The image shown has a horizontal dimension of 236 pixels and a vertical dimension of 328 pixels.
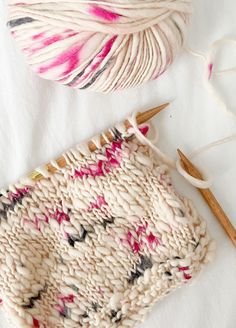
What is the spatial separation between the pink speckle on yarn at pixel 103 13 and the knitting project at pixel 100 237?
0.61ft

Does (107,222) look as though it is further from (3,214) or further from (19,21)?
(19,21)

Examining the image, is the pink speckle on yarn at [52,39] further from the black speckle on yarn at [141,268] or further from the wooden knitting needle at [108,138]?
the black speckle on yarn at [141,268]

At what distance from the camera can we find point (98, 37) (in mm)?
703

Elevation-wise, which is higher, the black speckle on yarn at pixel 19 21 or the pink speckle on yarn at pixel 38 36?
the black speckle on yarn at pixel 19 21

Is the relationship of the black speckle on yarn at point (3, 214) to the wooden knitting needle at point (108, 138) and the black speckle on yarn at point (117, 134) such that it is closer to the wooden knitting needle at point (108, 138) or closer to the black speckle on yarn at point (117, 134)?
the wooden knitting needle at point (108, 138)

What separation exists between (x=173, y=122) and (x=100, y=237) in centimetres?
20

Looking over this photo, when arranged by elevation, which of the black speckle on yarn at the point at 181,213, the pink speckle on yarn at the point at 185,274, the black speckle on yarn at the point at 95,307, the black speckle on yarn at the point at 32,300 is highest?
the black speckle on yarn at the point at 32,300

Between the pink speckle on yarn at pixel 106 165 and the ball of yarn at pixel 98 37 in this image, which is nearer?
the ball of yarn at pixel 98 37

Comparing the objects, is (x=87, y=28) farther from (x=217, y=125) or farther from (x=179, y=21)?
(x=217, y=125)

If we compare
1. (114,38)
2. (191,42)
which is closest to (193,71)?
(191,42)

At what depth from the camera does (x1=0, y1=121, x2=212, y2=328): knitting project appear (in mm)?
780

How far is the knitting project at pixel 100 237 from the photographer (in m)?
0.78

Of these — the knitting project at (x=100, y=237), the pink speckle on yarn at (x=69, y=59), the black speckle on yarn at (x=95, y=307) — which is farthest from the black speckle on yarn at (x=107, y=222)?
the pink speckle on yarn at (x=69, y=59)

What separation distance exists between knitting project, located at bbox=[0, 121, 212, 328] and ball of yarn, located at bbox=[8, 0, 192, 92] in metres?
0.11
